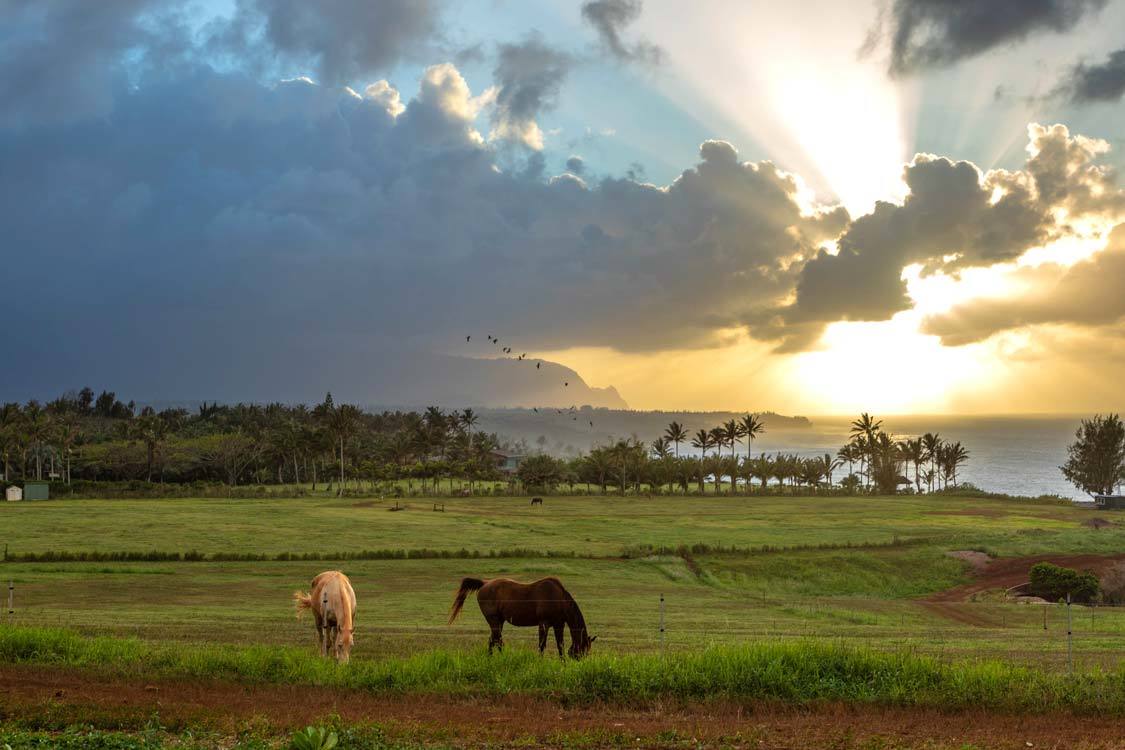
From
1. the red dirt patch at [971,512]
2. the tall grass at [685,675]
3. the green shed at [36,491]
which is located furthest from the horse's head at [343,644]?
the green shed at [36,491]

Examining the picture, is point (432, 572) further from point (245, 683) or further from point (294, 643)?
point (245, 683)

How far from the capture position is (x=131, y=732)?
48.5ft

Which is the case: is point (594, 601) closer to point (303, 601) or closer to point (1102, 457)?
point (303, 601)

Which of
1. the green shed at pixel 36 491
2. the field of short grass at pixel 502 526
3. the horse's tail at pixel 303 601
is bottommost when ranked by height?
the field of short grass at pixel 502 526

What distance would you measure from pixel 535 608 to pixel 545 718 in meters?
4.56

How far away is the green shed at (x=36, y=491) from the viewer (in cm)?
11738

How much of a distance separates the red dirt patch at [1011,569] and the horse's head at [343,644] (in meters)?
51.6

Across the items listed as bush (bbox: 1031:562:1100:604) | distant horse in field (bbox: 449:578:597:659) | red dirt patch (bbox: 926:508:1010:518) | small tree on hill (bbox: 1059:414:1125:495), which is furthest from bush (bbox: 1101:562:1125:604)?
small tree on hill (bbox: 1059:414:1125:495)

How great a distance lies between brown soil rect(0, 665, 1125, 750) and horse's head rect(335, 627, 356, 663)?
2.06 meters

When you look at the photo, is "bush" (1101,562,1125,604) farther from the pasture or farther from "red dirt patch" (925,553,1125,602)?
the pasture

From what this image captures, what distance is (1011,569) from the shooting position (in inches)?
2697

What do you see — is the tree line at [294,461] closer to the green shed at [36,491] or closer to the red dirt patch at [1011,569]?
the green shed at [36,491]

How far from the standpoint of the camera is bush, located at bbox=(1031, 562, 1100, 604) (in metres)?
57.4

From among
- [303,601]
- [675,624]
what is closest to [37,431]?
[675,624]
